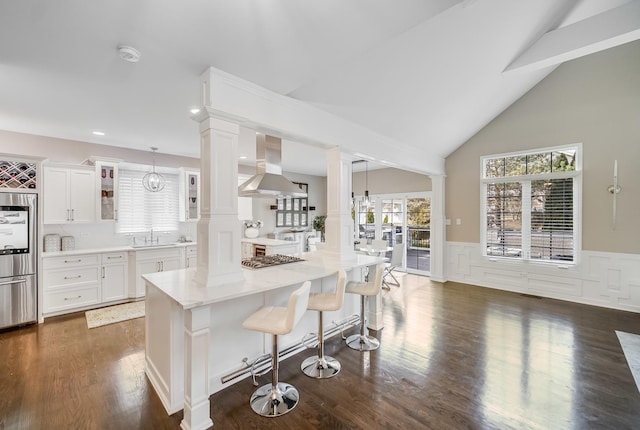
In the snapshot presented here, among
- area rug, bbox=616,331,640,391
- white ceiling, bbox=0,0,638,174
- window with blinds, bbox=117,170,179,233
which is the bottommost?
area rug, bbox=616,331,640,391

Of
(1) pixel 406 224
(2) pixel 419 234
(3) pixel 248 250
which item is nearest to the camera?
(3) pixel 248 250

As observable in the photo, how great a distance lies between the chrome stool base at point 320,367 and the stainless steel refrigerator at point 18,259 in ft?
12.7

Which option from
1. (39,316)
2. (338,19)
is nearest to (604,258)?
(338,19)

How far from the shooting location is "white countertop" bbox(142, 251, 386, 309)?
1.96 m

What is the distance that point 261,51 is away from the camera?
217cm

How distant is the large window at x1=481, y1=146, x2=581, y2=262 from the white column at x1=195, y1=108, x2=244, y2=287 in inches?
218

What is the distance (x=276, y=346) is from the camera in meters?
2.18

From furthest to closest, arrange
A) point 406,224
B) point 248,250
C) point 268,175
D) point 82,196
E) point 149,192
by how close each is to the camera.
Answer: point 406,224
point 248,250
point 149,192
point 82,196
point 268,175

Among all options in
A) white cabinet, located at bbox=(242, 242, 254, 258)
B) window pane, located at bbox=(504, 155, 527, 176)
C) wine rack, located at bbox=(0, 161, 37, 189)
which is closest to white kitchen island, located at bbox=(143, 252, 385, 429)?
wine rack, located at bbox=(0, 161, 37, 189)

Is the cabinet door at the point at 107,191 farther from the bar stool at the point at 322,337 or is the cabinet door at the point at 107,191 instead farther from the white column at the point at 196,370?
the bar stool at the point at 322,337

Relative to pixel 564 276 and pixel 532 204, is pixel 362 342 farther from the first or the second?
pixel 532 204

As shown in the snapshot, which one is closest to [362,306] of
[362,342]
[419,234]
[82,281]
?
[362,342]

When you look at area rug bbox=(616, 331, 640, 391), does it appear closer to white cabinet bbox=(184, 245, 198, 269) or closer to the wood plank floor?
the wood plank floor

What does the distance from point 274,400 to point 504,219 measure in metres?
5.71
